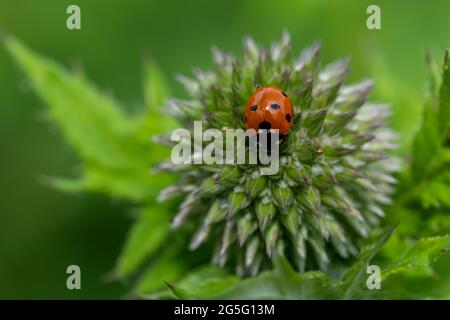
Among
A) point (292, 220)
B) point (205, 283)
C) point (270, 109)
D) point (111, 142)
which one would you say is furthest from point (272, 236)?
point (111, 142)

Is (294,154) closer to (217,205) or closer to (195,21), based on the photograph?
(217,205)

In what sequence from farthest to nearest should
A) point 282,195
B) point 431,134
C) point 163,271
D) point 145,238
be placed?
point 145,238
point 163,271
point 431,134
point 282,195

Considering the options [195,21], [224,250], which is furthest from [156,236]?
[195,21]

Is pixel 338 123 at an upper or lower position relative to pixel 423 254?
upper

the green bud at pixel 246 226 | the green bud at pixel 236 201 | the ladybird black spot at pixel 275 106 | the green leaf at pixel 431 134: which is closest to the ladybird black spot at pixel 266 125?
the ladybird black spot at pixel 275 106

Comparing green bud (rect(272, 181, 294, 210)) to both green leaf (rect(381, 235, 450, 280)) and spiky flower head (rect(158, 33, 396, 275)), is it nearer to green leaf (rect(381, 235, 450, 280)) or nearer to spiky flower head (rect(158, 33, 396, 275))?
spiky flower head (rect(158, 33, 396, 275))

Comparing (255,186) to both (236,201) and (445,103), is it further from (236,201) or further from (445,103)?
(445,103)
